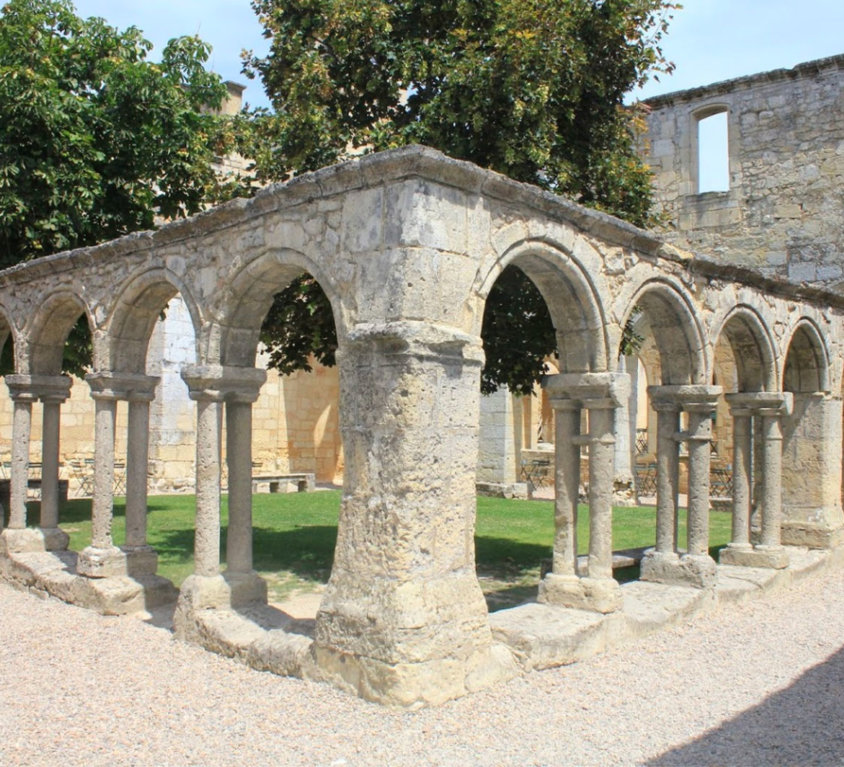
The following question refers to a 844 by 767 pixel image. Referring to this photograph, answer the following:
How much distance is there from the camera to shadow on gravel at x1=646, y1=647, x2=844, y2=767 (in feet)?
14.0

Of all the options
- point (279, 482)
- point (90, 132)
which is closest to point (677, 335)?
point (90, 132)

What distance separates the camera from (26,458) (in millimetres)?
8625

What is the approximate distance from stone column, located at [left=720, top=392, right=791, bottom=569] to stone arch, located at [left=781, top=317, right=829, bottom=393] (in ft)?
3.74

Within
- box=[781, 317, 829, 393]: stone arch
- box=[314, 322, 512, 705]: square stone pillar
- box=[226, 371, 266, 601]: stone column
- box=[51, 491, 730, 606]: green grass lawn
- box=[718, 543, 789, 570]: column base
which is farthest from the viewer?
box=[781, 317, 829, 393]: stone arch

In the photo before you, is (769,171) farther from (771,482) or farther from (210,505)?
(210,505)

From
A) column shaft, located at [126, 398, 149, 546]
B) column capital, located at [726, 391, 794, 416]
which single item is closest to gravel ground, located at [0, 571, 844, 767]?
column shaft, located at [126, 398, 149, 546]

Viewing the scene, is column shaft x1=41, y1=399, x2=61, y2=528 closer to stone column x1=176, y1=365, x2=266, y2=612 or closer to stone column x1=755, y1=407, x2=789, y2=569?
stone column x1=176, y1=365, x2=266, y2=612

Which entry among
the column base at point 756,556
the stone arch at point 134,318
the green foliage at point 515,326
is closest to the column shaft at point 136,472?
the stone arch at point 134,318

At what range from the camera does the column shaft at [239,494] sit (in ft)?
21.2

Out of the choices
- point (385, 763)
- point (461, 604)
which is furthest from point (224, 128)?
point (385, 763)

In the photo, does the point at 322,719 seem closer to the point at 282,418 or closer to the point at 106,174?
the point at 106,174

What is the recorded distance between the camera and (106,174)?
10789mm

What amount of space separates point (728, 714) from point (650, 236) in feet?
11.6

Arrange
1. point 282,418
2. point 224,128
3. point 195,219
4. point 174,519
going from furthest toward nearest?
point 282,418 < point 174,519 < point 224,128 < point 195,219
